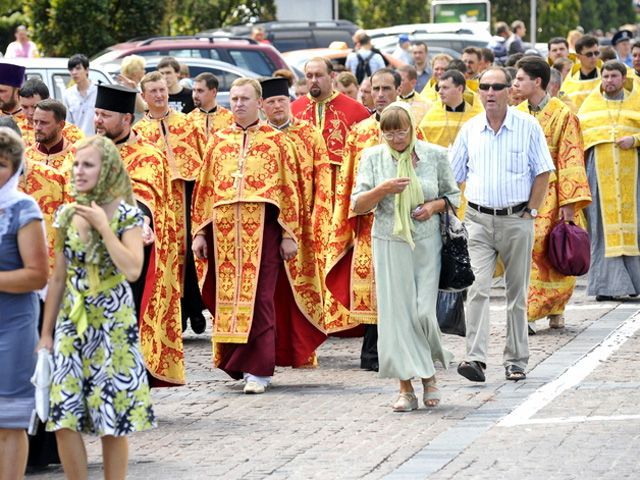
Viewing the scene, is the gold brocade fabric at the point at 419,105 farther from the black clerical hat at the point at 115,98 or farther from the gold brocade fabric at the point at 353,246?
the black clerical hat at the point at 115,98

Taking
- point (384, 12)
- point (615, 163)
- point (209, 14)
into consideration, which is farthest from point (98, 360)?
point (384, 12)

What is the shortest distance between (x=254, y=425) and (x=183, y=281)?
12.4 ft

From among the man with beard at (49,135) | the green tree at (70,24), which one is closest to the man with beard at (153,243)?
the man with beard at (49,135)

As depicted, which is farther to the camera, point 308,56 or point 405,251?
point 308,56

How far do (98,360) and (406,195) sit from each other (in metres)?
→ 3.16

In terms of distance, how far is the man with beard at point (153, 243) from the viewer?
10.1 m

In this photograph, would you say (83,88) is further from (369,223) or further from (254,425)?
(254,425)

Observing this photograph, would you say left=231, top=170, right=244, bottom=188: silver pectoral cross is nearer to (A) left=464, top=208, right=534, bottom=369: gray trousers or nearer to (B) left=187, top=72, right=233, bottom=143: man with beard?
(A) left=464, top=208, right=534, bottom=369: gray trousers

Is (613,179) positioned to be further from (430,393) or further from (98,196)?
(98,196)

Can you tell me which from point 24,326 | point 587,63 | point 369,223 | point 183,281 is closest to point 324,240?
point 369,223

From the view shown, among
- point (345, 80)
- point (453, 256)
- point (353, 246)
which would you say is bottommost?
point (353, 246)

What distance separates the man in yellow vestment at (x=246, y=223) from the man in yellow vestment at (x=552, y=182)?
2197 millimetres

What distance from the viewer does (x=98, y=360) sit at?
25.1 feet

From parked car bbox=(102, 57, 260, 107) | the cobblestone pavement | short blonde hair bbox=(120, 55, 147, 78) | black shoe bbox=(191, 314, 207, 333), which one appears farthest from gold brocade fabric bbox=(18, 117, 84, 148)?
parked car bbox=(102, 57, 260, 107)
